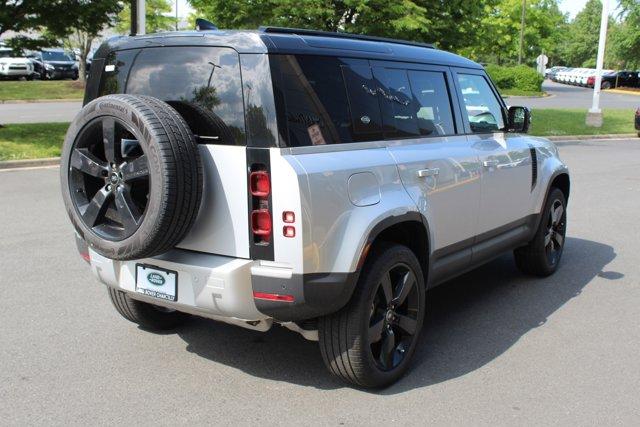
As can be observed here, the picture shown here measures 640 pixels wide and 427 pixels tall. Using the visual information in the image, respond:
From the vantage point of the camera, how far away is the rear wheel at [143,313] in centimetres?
441

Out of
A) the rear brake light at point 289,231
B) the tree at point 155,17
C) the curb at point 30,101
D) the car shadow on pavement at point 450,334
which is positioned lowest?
the car shadow on pavement at point 450,334

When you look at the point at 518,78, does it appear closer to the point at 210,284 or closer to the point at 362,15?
the point at 362,15

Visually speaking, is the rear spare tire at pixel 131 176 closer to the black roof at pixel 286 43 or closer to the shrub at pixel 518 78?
the black roof at pixel 286 43

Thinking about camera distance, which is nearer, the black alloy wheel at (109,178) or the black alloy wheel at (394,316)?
the black alloy wheel at (109,178)

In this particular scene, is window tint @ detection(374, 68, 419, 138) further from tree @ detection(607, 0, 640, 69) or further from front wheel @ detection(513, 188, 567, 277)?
tree @ detection(607, 0, 640, 69)

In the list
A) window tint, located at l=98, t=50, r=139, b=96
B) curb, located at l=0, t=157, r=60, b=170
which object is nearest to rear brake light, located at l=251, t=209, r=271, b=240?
window tint, located at l=98, t=50, r=139, b=96

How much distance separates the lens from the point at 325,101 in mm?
3479

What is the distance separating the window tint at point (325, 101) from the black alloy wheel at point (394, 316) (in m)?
0.82

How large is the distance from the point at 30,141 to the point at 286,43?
38.9 ft

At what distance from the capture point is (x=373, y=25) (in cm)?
1596

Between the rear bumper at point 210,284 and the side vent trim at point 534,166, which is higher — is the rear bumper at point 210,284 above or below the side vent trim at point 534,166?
below

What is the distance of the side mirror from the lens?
527 centimetres

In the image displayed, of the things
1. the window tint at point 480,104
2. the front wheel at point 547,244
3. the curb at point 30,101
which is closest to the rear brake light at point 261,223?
the window tint at point 480,104

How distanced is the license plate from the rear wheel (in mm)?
777
